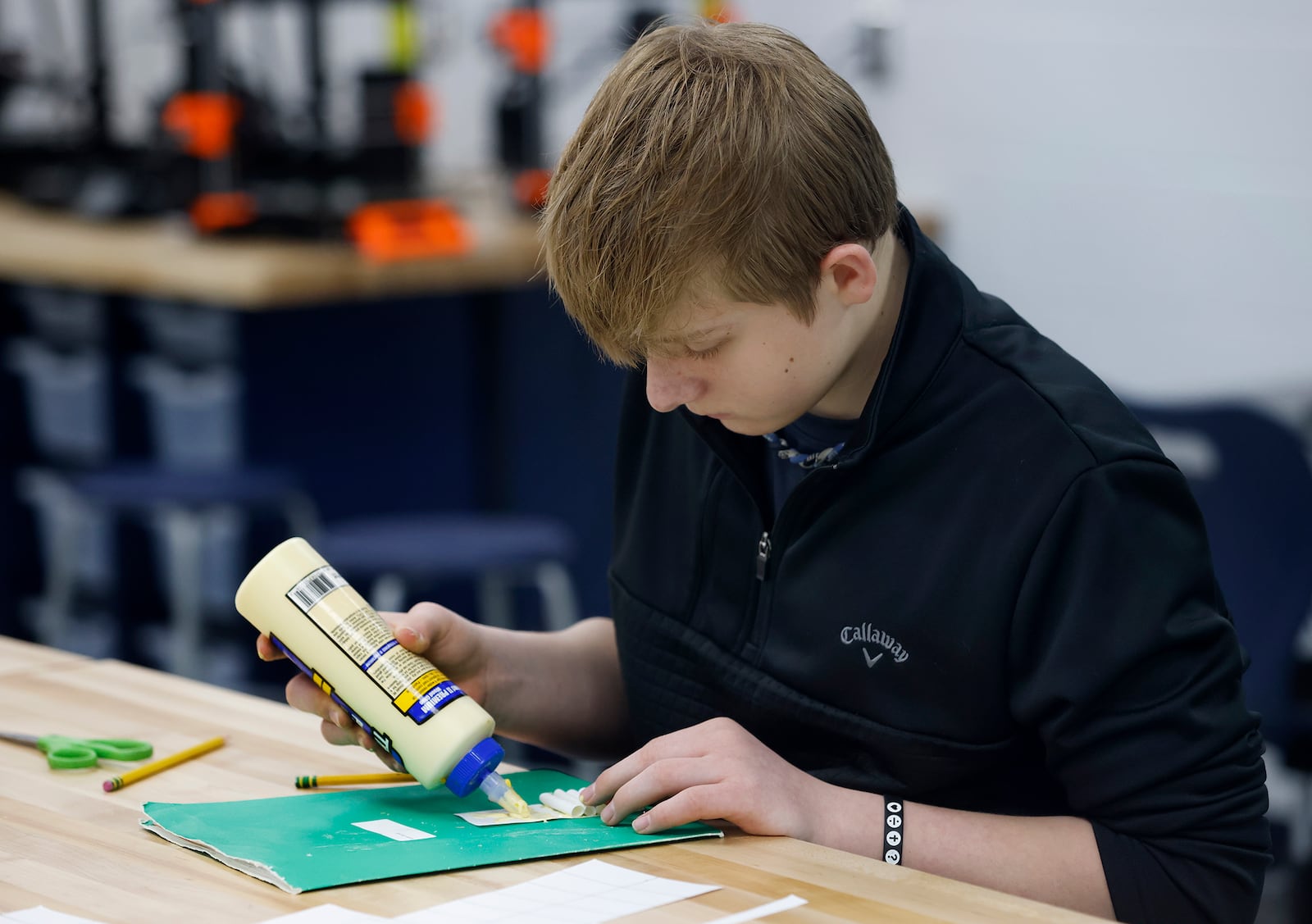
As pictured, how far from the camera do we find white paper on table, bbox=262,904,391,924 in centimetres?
89

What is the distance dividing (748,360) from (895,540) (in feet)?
0.59

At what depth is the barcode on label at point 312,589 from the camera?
108 centimetres

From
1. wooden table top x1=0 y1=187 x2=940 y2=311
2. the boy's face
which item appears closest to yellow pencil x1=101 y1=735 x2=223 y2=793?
the boy's face

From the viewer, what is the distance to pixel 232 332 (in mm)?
3176

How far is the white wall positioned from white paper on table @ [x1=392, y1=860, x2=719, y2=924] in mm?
2111

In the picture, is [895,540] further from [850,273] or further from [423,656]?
[423,656]

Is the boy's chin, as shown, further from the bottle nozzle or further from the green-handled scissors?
the green-handled scissors

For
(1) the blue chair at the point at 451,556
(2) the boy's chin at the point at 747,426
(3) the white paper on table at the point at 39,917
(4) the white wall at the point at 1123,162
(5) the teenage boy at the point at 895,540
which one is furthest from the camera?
(4) the white wall at the point at 1123,162

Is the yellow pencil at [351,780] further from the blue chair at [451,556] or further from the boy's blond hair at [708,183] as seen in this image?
the blue chair at [451,556]

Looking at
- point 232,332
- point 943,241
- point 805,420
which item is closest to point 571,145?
point 805,420

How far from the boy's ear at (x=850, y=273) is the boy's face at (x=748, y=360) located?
10 millimetres

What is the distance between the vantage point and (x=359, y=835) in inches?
40.6

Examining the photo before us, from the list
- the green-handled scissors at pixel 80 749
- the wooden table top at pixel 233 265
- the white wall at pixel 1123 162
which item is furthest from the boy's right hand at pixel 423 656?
the white wall at pixel 1123 162

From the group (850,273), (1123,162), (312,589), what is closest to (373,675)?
(312,589)
